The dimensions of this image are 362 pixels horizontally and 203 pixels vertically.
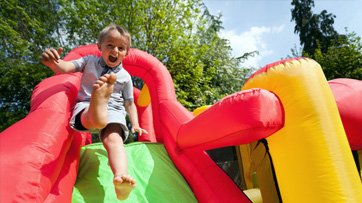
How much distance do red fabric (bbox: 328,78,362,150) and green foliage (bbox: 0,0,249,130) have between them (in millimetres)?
6017

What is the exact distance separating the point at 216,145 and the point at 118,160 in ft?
2.03

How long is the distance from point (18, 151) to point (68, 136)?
0.40 metres

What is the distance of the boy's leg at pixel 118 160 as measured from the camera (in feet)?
4.28

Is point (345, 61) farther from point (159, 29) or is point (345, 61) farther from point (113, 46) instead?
point (113, 46)

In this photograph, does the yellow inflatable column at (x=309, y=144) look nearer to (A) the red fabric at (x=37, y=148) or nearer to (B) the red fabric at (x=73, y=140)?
(B) the red fabric at (x=73, y=140)

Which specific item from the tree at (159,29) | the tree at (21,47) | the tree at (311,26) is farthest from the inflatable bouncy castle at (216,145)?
the tree at (311,26)

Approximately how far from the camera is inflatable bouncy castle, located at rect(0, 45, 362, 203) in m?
1.43

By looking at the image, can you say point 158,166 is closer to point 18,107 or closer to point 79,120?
point 79,120

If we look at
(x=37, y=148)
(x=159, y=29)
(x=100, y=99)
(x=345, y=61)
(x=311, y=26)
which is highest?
(x=311, y=26)

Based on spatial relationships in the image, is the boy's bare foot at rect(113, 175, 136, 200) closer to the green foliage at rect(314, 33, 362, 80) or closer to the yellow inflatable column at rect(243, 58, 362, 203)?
the yellow inflatable column at rect(243, 58, 362, 203)

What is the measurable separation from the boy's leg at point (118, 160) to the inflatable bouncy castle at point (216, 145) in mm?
241

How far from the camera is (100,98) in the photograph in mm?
1399

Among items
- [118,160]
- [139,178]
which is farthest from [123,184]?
[139,178]

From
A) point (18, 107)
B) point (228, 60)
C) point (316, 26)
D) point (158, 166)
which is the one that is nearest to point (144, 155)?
point (158, 166)
